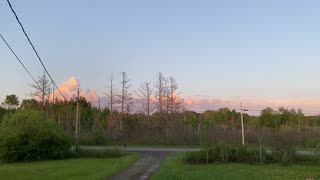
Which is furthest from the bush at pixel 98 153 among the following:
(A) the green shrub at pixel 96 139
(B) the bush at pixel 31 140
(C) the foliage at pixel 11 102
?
(C) the foliage at pixel 11 102

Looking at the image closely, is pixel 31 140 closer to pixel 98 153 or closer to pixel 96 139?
pixel 98 153

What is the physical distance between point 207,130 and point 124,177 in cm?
5053

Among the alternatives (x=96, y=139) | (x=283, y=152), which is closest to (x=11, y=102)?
(x=96, y=139)

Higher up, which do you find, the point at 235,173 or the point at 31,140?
the point at 31,140

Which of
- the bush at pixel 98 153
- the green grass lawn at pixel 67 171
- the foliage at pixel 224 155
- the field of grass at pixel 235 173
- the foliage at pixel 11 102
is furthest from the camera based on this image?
the foliage at pixel 11 102

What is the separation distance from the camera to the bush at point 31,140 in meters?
50.1

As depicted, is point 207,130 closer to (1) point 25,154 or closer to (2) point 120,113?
(2) point 120,113

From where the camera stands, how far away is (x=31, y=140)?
50.5 metres

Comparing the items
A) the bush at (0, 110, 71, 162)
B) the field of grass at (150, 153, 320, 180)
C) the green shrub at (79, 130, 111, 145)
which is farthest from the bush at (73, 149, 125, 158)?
the green shrub at (79, 130, 111, 145)

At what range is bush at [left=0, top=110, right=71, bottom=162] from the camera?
50.1m

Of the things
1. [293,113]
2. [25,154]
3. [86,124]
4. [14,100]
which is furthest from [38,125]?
[14,100]

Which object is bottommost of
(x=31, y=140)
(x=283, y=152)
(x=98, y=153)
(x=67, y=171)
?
(x=67, y=171)

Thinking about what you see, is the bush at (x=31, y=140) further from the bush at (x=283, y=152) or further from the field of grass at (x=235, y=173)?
the bush at (x=283, y=152)

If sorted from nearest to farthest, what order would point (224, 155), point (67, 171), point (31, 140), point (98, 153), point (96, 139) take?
point (67, 171), point (224, 155), point (31, 140), point (98, 153), point (96, 139)
